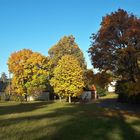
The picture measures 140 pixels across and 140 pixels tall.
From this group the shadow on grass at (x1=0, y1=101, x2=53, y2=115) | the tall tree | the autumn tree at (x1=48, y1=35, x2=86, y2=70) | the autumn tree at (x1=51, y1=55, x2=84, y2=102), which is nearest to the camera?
the tall tree

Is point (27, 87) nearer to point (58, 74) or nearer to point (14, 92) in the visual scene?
point (14, 92)

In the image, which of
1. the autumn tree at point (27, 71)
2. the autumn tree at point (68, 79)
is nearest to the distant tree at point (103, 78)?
the autumn tree at point (68, 79)

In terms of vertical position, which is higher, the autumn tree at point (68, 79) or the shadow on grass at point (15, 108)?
the autumn tree at point (68, 79)

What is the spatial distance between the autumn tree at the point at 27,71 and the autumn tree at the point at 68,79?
1046cm

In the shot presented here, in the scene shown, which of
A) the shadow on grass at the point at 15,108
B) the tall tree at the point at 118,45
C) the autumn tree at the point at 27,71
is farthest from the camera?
the autumn tree at the point at 27,71

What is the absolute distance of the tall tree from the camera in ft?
116

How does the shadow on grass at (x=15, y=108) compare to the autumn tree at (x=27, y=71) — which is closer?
the shadow on grass at (x=15, y=108)

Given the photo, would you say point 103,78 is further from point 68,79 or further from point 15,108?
point 68,79

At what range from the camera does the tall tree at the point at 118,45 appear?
35375 mm

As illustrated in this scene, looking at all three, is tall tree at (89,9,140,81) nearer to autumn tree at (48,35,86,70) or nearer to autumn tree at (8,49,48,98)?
autumn tree at (8,49,48,98)

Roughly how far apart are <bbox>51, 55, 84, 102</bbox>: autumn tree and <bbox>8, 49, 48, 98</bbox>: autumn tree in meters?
10.5

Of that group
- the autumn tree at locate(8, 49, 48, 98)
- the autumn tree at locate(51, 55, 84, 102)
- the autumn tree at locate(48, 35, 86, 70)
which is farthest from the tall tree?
the autumn tree at locate(48, 35, 86, 70)

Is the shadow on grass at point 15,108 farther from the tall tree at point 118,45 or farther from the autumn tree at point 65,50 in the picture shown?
the autumn tree at point 65,50

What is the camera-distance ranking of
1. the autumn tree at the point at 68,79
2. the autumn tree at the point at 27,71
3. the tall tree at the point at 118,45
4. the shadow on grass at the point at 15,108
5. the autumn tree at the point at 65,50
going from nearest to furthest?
the tall tree at the point at 118,45, the shadow on grass at the point at 15,108, the autumn tree at the point at 68,79, the autumn tree at the point at 27,71, the autumn tree at the point at 65,50
